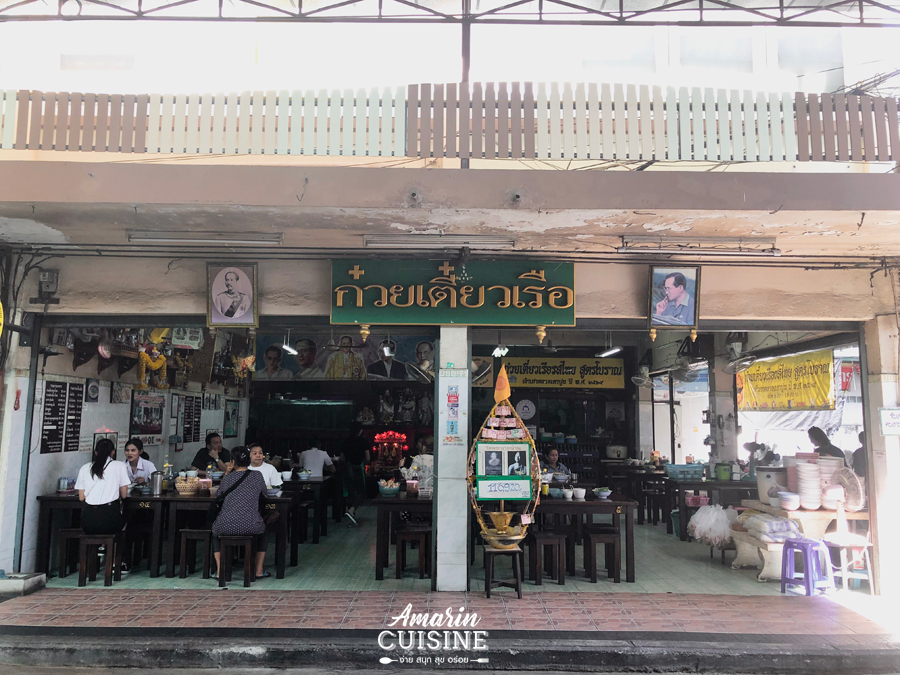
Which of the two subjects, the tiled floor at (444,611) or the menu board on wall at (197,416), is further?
the menu board on wall at (197,416)

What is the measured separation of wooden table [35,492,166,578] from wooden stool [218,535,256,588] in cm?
98

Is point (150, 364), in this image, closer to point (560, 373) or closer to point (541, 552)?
point (541, 552)

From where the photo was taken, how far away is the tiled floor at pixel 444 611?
5.73m

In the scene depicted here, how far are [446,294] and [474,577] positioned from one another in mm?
3269

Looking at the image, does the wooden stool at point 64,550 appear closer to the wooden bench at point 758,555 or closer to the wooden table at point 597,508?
the wooden table at point 597,508

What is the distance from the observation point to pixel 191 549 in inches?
296

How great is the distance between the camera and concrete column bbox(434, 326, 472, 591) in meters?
6.85

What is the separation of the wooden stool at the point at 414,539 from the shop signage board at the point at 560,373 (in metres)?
7.45

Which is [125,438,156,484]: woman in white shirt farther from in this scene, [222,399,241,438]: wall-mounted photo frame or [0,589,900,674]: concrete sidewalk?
[222,399,241,438]: wall-mounted photo frame

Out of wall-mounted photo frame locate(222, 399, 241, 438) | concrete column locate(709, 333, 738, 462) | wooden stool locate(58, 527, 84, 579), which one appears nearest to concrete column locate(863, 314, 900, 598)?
concrete column locate(709, 333, 738, 462)

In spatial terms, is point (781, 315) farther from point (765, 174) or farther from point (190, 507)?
point (190, 507)

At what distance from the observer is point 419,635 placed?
217 inches

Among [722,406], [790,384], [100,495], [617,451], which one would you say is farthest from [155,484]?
[722,406]

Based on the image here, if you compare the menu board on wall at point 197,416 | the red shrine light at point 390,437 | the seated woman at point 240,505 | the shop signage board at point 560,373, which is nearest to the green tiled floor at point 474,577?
the seated woman at point 240,505
